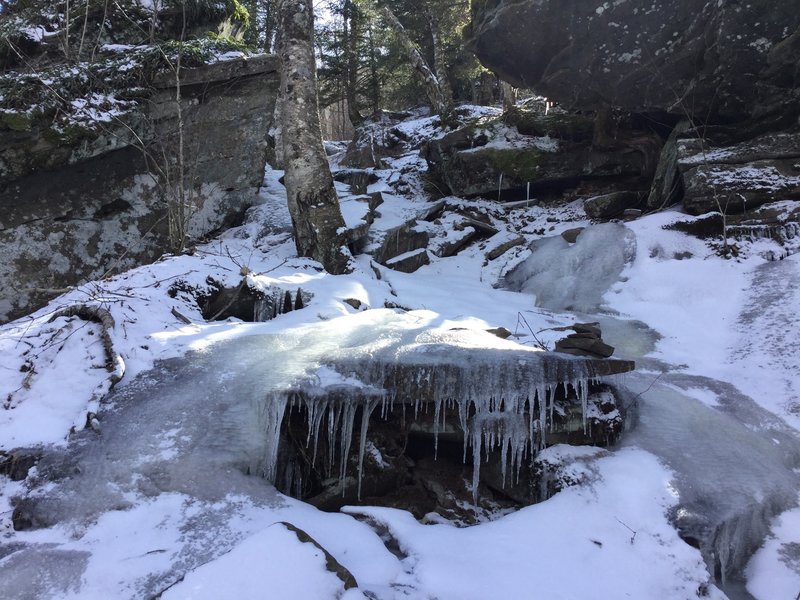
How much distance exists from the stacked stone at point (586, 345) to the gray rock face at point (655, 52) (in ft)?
18.4

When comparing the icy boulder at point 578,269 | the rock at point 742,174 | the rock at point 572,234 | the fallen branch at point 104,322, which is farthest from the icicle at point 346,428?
the rock at point 742,174

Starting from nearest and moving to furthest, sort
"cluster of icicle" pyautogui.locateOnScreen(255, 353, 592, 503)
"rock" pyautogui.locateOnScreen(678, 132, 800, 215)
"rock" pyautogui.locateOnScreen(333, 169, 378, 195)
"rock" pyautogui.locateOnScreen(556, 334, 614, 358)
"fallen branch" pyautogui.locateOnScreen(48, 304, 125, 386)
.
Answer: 1. "cluster of icicle" pyautogui.locateOnScreen(255, 353, 592, 503)
2. "fallen branch" pyautogui.locateOnScreen(48, 304, 125, 386)
3. "rock" pyautogui.locateOnScreen(556, 334, 614, 358)
4. "rock" pyautogui.locateOnScreen(678, 132, 800, 215)
5. "rock" pyautogui.locateOnScreen(333, 169, 378, 195)

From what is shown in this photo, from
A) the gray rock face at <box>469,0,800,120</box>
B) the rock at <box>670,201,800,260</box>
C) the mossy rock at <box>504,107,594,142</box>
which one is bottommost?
the rock at <box>670,201,800,260</box>

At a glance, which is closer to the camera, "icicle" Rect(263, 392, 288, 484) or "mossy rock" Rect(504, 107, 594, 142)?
"icicle" Rect(263, 392, 288, 484)

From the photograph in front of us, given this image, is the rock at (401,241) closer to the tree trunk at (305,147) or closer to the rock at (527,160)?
the tree trunk at (305,147)

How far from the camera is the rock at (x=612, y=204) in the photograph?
28.2 ft

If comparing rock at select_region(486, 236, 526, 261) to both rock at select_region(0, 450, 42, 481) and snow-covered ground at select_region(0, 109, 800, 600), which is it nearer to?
snow-covered ground at select_region(0, 109, 800, 600)

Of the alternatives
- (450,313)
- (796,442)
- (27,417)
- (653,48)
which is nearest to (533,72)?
(653,48)

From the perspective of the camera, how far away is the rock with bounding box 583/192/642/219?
28.2ft

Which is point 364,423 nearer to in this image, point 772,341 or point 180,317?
point 180,317

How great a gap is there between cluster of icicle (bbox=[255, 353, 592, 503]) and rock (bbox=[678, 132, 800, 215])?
500 cm

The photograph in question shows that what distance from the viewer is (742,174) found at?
6.91 m

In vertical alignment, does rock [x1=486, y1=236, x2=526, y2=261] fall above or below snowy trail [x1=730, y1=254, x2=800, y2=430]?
above

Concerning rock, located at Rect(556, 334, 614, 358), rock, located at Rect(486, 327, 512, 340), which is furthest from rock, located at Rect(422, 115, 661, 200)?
rock, located at Rect(556, 334, 614, 358)
